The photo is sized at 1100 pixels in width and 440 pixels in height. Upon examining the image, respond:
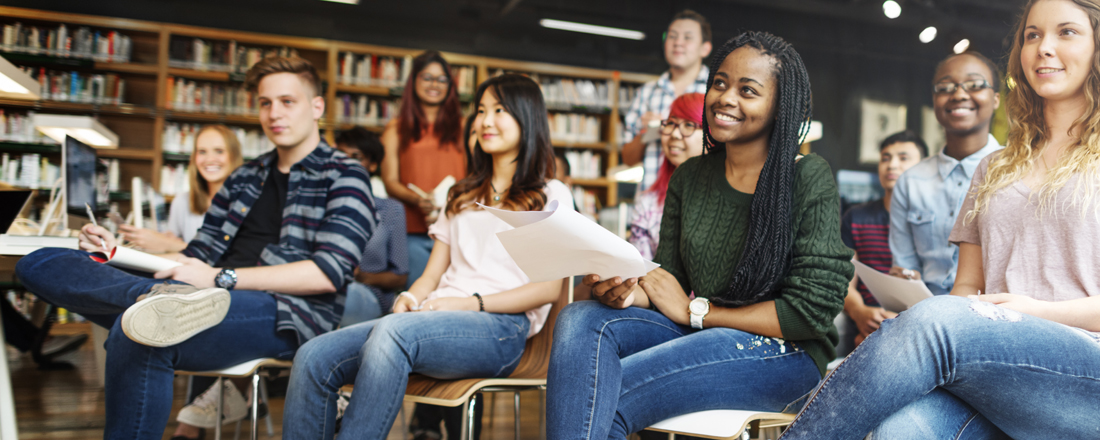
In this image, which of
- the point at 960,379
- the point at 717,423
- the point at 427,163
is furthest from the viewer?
the point at 427,163

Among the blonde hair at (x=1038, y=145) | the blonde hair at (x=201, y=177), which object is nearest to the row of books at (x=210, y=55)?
the blonde hair at (x=201, y=177)

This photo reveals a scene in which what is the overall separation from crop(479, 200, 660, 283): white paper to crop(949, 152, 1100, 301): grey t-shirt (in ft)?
2.35

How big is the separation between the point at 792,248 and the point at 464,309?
80cm

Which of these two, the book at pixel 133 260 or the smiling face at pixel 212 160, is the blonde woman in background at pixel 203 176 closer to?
the smiling face at pixel 212 160

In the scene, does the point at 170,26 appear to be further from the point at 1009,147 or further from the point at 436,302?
the point at 1009,147

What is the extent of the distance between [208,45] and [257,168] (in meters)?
4.33

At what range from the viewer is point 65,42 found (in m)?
5.35

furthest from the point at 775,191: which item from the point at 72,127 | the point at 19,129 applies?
the point at 19,129

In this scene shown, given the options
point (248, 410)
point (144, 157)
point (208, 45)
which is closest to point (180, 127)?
point (144, 157)

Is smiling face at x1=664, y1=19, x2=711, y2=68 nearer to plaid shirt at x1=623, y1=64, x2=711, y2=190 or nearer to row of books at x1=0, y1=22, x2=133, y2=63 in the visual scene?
plaid shirt at x1=623, y1=64, x2=711, y2=190

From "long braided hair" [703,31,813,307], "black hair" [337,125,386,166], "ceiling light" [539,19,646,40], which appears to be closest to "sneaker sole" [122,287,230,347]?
"long braided hair" [703,31,813,307]

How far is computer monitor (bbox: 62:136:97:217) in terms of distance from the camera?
1.85m

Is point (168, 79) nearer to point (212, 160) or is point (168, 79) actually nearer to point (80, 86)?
point (80, 86)

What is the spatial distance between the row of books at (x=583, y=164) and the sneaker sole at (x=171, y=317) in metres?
5.14
